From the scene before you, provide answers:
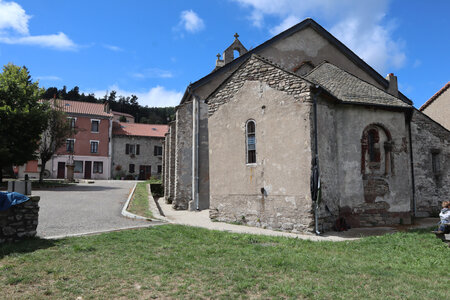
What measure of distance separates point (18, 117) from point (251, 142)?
738 inches

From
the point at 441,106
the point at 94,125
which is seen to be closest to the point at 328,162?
the point at 441,106

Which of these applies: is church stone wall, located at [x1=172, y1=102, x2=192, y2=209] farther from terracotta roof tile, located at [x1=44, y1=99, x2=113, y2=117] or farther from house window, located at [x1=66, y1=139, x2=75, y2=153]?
house window, located at [x1=66, y1=139, x2=75, y2=153]

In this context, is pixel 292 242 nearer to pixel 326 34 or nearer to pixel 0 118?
pixel 326 34

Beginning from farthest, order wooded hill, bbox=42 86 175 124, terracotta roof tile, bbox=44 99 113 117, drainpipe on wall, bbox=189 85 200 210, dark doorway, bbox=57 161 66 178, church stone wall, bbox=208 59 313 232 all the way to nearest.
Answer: wooded hill, bbox=42 86 175 124
terracotta roof tile, bbox=44 99 113 117
dark doorway, bbox=57 161 66 178
drainpipe on wall, bbox=189 85 200 210
church stone wall, bbox=208 59 313 232

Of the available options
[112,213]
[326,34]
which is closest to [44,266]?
[112,213]

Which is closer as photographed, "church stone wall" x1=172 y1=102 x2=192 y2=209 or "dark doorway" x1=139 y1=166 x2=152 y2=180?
"church stone wall" x1=172 y1=102 x2=192 y2=209

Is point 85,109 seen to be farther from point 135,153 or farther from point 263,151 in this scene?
point 263,151

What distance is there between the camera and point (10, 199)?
7012 mm

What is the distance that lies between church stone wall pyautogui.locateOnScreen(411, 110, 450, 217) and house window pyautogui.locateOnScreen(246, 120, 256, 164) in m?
8.37

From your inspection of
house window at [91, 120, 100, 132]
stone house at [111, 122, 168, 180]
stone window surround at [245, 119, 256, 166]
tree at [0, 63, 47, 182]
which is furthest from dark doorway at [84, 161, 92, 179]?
stone window surround at [245, 119, 256, 166]

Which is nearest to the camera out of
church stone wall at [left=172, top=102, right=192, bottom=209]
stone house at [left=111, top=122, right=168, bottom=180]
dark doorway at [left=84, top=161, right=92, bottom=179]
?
church stone wall at [left=172, top=102, right=192, bottom=209]

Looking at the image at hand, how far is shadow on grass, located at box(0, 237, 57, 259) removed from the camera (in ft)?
21.0

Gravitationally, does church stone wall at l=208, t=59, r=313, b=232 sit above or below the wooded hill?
below

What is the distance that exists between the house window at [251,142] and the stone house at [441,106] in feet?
49.4
